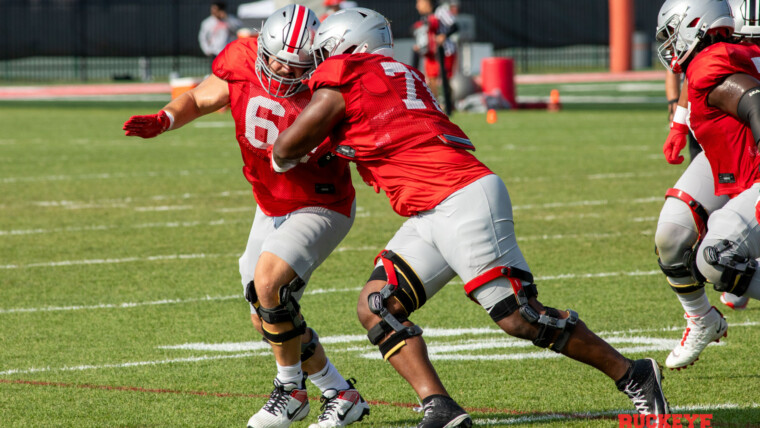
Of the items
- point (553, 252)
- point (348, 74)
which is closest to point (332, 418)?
point (348, 74)

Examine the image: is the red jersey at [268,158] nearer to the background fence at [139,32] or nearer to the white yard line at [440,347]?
the white yard line at [440,347]

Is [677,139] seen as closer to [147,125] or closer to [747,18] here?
[747,18]

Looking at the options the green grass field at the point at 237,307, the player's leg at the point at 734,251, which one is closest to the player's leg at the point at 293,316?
the green grass field at the point at 237,307

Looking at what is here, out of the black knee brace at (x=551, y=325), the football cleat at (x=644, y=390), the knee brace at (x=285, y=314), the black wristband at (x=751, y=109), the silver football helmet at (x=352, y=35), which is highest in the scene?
the silver football helmet at (x=352, y=35)

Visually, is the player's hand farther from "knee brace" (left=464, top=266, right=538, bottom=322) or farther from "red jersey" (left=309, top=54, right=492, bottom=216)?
"knee brace" (left=464, top=266, right=538, bottom=322)

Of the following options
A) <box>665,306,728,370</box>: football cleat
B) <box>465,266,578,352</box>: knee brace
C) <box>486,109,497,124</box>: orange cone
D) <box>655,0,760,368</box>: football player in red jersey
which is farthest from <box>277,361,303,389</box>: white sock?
<box>486,109,497,124</box>: orange cone

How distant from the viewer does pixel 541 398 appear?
5.42m

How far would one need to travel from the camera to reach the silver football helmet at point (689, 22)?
5.61 metres

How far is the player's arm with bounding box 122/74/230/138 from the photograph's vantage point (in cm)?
549

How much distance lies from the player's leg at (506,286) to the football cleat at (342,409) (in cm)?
85

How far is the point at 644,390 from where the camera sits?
15.4ft

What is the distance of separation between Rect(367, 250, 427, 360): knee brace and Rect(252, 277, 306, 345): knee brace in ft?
1.55

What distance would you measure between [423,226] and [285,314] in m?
0.71

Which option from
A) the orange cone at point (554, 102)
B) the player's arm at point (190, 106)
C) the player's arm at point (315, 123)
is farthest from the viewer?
the orange cone at point (554, 102)
